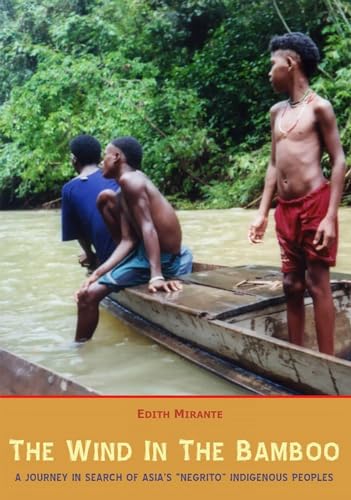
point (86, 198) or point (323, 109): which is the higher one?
point (323, 109)

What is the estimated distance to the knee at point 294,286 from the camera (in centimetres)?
250

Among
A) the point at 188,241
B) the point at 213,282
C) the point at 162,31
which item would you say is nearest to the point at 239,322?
the point at 213,282

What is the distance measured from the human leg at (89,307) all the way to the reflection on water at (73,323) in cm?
9

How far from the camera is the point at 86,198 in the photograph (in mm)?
3664

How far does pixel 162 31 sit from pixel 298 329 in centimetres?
1209

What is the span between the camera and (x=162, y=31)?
13.5 m

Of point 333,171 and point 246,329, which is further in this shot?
point 246,329

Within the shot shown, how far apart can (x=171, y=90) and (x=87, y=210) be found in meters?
9.15

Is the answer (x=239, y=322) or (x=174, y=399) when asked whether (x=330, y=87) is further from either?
(x=174, y=399)

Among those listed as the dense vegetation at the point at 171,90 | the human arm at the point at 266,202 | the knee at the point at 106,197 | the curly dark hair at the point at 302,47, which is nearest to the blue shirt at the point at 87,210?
the knee at the point at 106,197

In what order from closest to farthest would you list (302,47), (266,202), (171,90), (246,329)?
(302,47)
(246,329)
(266,202)
(171,90)

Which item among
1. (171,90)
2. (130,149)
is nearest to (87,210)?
(130,149)

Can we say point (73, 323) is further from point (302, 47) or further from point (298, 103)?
point (302, 47)

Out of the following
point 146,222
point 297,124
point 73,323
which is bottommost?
point 73,323
